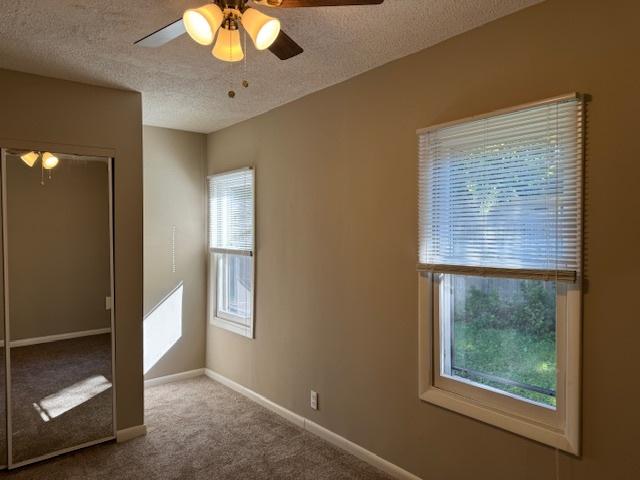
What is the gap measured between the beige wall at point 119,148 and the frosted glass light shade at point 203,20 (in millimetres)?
1986

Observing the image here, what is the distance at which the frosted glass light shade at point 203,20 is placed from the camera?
59.2 inches

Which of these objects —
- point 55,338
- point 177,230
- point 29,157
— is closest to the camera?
point 29,157

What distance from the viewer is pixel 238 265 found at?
4.37 m

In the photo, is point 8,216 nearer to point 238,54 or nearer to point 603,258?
point 238,54

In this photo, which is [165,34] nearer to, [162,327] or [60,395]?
[60,395]

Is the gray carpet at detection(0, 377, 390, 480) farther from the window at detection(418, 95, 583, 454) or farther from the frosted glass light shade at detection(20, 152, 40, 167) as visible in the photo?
the frosted glass light shade at detection(20, 152, 40, 167)

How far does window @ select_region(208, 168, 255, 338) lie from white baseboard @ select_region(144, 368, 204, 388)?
0.56 m

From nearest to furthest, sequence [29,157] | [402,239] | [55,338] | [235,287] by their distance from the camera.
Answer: [402,239], [29,157], [55,338], [235,287]

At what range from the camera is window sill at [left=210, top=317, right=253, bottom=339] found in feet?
13.5

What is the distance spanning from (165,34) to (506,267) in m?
1.86

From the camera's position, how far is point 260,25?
5.14 ft

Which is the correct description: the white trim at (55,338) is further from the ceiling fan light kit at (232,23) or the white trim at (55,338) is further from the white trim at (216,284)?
the ceiling fan light kit at (232,23)

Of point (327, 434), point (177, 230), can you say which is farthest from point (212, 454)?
point (177, 230)

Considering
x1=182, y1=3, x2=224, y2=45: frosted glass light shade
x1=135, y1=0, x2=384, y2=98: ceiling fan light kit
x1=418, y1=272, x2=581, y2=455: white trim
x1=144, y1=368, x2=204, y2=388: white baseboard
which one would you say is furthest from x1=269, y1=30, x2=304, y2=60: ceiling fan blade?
x1=144, y1=368, x2=204, y2=388: white baseboard
